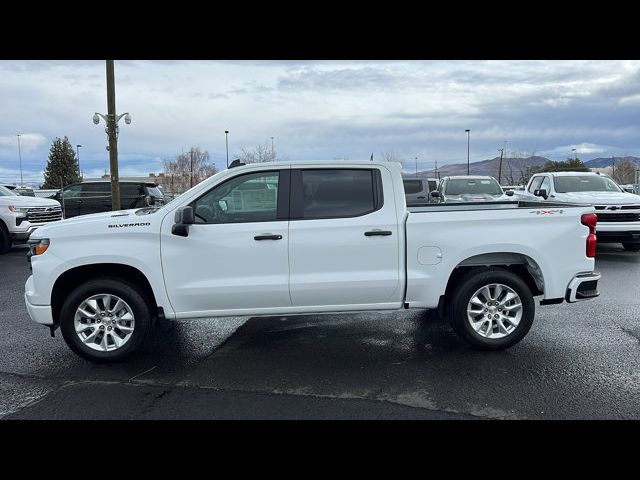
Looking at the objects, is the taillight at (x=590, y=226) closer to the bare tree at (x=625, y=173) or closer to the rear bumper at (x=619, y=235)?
the rear bumper at (x=619, y=235)

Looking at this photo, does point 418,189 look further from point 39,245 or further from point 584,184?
point 39,245

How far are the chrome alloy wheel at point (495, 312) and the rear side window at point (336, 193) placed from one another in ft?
4.68

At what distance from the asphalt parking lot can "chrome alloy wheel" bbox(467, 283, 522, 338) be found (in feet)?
0.77

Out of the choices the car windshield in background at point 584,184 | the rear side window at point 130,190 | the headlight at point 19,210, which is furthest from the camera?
the rear side window at point 130,190

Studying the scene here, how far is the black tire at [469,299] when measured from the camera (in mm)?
5176

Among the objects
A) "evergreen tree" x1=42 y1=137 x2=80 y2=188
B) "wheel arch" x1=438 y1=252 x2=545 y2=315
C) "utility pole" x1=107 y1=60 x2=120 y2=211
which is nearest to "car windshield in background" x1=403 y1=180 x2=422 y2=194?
"utility pole" x1=107 y1=60 x2=120 y2=211

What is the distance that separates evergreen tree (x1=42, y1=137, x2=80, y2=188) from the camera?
6581 cm

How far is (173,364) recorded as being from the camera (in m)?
5.02

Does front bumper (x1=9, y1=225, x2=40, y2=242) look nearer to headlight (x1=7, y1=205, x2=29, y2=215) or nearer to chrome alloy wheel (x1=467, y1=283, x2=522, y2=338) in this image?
headlight (x1=7, y1=205, x2=29, y2=215)

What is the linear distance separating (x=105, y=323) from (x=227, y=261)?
4.41ft

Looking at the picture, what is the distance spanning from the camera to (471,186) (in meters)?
16.6

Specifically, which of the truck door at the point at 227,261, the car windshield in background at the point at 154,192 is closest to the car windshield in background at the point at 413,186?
the car windshield in background at the point at 154,192
